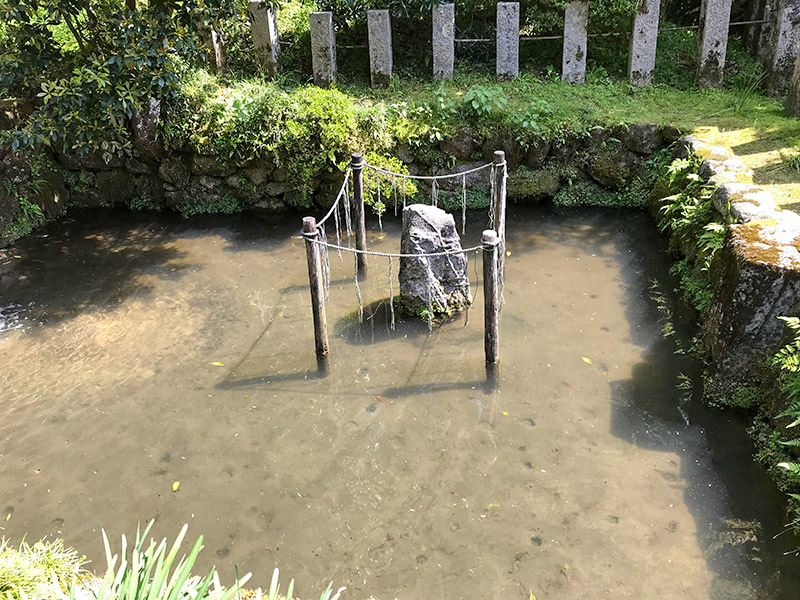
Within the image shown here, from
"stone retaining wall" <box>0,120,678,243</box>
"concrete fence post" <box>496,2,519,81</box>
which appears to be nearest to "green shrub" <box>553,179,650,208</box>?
"stone retaining wall" <box>0,120,678,243</box>

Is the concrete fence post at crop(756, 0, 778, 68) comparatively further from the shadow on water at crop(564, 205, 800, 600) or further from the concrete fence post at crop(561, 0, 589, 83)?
the shadow on water at crop(564, 205, 800, 600)

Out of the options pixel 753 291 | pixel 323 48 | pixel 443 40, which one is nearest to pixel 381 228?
pixel 323 48

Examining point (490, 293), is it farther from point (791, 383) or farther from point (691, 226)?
point (691, 226)

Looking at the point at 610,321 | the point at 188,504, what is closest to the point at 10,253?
the point at 188,504

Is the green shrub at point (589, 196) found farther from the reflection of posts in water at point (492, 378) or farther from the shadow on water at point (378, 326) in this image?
the reflection of posts in water at point (492, 378)

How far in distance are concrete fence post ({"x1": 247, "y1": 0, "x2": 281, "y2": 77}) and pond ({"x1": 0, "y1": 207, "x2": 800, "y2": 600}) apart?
3.96 metres

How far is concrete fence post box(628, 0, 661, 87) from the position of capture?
1106 cm

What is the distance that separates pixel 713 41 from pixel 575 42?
2173 mm

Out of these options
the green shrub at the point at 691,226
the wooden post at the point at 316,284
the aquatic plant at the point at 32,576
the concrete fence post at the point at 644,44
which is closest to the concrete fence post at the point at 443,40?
the concrete fence post at the point at 644,44

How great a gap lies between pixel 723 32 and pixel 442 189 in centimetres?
520

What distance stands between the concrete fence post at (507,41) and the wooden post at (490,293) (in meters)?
5.78

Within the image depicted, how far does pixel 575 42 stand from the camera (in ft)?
37.5

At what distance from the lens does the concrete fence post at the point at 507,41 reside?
11164 mm

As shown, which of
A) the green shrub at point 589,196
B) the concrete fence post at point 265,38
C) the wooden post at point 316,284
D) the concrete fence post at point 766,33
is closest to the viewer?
the wooden post at point 316,284
